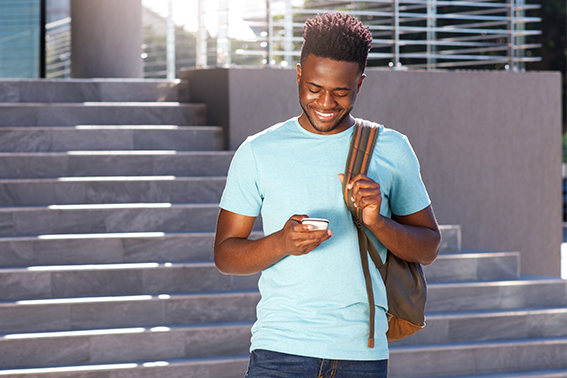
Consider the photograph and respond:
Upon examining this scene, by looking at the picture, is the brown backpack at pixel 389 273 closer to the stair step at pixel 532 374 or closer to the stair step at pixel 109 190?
the stair step at pixel 532 374

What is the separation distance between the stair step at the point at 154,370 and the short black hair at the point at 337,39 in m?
3.46

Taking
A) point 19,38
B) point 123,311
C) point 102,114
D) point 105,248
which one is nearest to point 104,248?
point 105,248

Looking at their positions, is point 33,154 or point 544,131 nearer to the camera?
point 33,154

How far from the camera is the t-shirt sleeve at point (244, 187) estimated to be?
238 cm

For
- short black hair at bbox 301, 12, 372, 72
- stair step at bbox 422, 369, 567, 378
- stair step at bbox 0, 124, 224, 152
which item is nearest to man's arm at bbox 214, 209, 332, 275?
short black hair at bbox 301, 12, 372, 72

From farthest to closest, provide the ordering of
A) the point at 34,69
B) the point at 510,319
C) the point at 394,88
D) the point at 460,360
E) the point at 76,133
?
the point at 34,69, the point at 394,88, the point at 76,133, the point at 510,319, the point at 460,360

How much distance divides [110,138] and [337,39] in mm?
5449

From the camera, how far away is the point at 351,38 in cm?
236

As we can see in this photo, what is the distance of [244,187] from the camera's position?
2389 mm

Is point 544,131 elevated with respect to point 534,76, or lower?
lower

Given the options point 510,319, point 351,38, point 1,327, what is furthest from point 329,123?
point 510,319

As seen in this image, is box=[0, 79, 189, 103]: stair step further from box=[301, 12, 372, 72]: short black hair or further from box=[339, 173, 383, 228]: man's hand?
box=[339, 173, 383, 228]: man's hand

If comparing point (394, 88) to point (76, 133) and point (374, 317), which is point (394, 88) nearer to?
point (76, 133)

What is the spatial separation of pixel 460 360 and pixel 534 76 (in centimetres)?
410
